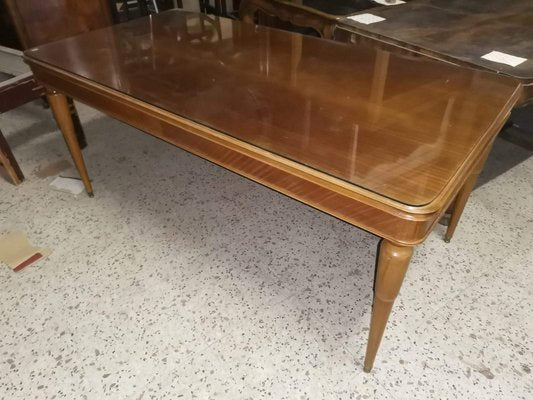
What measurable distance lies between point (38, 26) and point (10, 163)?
2.76ft

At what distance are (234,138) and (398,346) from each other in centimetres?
75

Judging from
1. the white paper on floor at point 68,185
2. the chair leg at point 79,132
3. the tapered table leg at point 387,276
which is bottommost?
the white paper on floor at point 68,185

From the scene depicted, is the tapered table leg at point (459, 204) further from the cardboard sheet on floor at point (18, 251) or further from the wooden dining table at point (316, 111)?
the cardboard sheet on floor at point (18, 251)

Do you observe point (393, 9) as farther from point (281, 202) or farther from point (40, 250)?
point (40, 250)

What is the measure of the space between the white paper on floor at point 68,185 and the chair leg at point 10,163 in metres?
0.14

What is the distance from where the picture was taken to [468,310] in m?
1.24

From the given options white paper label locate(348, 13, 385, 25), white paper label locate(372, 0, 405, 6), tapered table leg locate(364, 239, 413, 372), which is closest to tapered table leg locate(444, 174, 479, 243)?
tapered table leg locate(364, 239, 413, 372)

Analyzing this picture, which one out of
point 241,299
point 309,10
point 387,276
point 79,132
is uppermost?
point 309,10

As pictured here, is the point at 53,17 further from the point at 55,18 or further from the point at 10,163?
the point at 10,163

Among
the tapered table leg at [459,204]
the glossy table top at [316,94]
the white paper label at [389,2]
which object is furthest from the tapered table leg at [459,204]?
the white paper label at [389,2]

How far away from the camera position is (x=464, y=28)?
1555mm

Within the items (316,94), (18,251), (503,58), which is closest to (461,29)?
(503,58)

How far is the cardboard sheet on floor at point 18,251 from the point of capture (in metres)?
1.42

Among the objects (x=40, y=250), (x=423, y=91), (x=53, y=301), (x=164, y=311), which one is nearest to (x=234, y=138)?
(x=423, y=91)
